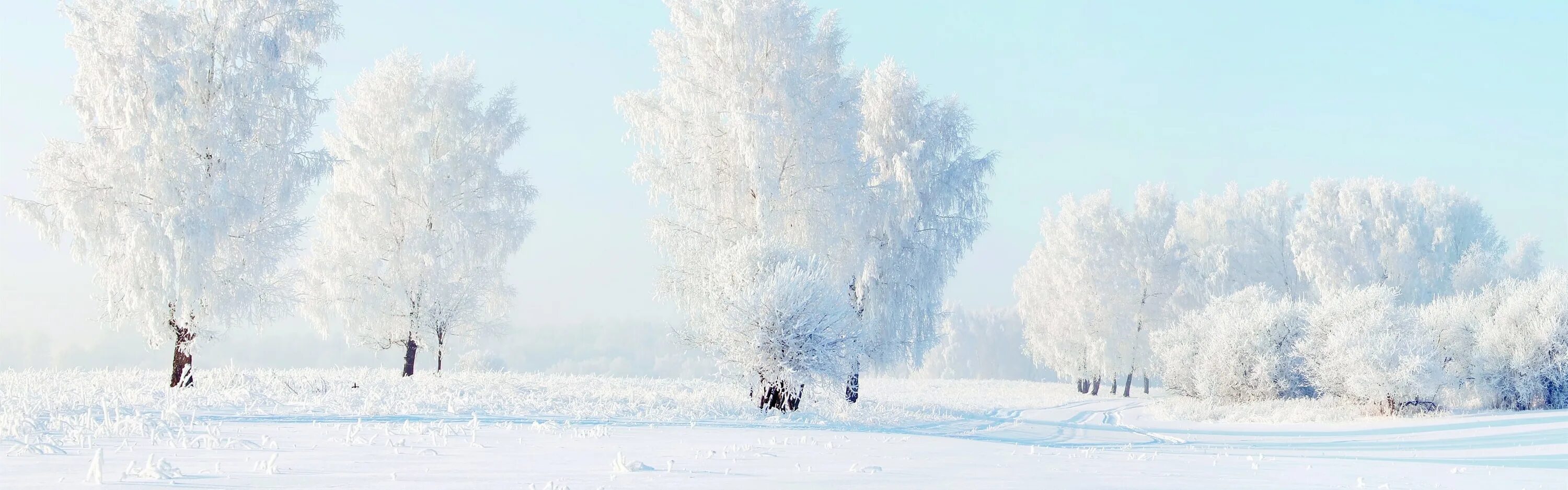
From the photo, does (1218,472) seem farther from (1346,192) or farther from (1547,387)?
(1346,192)

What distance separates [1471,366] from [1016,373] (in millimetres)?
46274

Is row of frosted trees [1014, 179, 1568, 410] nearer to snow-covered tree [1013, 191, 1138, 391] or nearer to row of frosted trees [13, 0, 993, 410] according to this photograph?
snow-covered tree [1013, 191, 1138, 391]

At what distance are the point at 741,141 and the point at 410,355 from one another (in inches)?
400

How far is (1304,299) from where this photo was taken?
35000mm

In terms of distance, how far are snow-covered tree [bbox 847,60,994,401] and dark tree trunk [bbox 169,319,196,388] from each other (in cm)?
1291

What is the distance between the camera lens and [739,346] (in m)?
15.4

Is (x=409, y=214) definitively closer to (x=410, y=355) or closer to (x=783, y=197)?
(x=410, y=355)

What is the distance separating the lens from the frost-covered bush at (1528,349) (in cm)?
2378

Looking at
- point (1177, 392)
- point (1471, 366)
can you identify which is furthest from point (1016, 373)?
point (1471, 366)

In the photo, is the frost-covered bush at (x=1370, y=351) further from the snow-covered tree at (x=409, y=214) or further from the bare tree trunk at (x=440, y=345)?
the bare tree trunk at (x=440, y=345)

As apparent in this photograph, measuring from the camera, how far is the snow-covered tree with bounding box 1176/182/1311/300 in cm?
4166

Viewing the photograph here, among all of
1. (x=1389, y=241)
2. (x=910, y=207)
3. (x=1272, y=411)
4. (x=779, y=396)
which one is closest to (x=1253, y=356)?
(x=1272, y=411)

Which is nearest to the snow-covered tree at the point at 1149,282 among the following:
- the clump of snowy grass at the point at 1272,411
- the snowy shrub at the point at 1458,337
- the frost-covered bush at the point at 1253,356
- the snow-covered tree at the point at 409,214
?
the frost-covered bush at the point at 1253,356

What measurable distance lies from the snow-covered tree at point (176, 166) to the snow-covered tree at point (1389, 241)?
40128 mm
